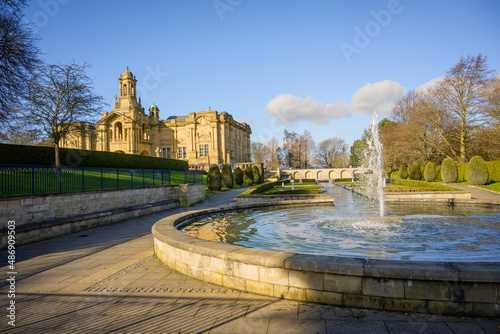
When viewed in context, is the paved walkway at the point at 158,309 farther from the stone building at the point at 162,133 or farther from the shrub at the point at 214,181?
the stone building at the point at 162,133

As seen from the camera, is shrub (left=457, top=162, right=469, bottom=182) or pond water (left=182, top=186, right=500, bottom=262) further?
shrub (left=457, top=162, right=469, bottom=182)

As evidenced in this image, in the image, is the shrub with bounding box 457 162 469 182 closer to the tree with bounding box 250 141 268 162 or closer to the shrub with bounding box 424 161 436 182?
the shrub with bounding box 424 161 436 182

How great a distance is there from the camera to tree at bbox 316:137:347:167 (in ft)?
267

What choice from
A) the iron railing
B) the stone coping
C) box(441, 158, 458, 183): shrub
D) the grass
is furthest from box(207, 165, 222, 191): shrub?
box(441, 158, 458, 183): shrub

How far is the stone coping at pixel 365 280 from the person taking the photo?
10.7ft

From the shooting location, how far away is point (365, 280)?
353cm

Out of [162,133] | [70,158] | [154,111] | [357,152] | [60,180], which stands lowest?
[60,180]

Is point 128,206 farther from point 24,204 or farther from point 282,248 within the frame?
point 282,248

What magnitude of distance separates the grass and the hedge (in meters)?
8.75

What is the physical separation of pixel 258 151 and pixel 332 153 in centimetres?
2117

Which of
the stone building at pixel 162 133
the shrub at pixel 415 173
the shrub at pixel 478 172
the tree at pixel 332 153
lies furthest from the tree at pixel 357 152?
the shrub at pixel 478 172

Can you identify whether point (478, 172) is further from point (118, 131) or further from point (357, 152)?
point (118, 131)

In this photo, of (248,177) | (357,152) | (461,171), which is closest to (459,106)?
(461,171)

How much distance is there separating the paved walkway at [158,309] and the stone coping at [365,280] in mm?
120
